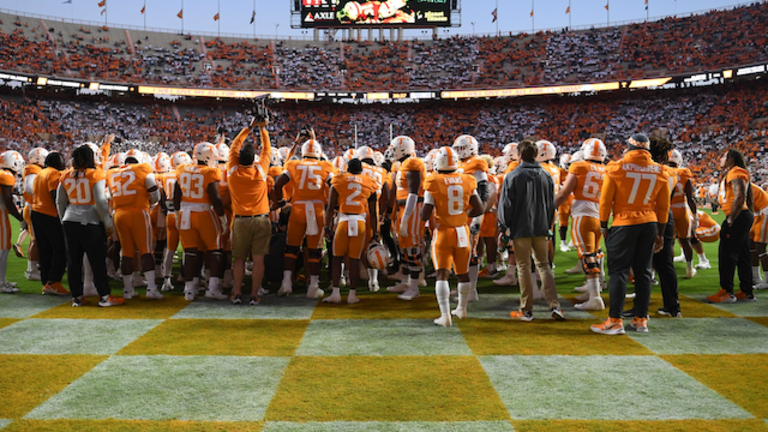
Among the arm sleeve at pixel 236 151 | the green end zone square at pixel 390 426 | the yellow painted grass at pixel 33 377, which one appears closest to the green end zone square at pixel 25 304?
the yellow painted grass at pixel 33 377

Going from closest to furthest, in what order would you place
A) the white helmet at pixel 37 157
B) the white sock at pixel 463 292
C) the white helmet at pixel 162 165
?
the white sock at pixel 463 292, the white helmet at pixel 37 157, the white helmet at pixel 162 165

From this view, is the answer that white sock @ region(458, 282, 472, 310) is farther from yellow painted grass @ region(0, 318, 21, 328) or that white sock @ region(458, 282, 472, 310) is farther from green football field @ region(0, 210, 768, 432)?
yellow painted grass @ region(0, 318, 21, 328)

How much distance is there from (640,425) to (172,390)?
353cm

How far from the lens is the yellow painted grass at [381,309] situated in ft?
21.6

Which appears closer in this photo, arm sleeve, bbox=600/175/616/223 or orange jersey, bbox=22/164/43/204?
Answer: arm sleeve, bbox=600/175/616/223

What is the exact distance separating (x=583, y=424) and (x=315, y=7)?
41.9 meters

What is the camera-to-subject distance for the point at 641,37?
42688 mm

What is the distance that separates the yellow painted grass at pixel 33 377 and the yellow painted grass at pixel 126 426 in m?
0.26

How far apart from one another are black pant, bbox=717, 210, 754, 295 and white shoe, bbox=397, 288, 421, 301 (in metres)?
4.48

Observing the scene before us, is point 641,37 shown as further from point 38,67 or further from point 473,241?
point 38,67

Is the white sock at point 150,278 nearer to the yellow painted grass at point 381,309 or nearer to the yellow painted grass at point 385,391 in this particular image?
the yellow painted grass at point 381,309

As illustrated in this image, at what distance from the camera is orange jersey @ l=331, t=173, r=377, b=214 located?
7371 millimetres

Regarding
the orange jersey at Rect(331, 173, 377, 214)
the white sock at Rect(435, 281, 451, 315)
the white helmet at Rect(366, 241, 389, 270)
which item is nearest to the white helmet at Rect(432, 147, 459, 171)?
the white sock at Rect(435, 281, 451, 315)

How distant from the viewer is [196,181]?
720 centimetres
